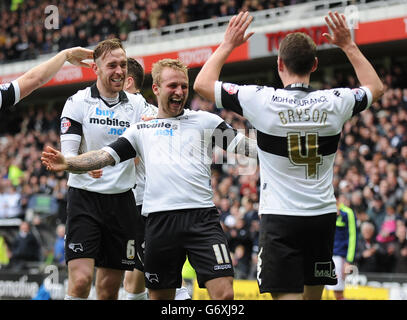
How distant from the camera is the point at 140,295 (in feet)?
24.7

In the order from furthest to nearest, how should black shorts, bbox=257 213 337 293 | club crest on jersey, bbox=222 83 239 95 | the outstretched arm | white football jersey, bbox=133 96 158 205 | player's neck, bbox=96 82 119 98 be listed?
white football jersey, bbox=133 96 158 205, player's neck, bbox=96 82 119 98, the outstretched arm, club crest on jersey, bbox=222 83 239 95, black shorts, bbox=257 213 337 293

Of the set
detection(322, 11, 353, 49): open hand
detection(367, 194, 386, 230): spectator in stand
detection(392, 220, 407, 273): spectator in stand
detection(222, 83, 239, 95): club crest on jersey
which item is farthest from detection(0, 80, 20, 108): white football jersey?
detection(367, 194, 386, 230): spectator in stand

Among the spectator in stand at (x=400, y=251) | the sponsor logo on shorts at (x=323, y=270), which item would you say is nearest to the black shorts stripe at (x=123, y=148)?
the sponsor logo on shorts at (x=323, y=270)

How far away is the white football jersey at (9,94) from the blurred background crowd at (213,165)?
8.45 metres

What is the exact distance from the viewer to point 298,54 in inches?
200

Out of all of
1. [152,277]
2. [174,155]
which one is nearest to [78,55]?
[174,155]

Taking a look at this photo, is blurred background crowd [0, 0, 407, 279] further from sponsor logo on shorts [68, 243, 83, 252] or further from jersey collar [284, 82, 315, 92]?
jersey collar [284, 82, 315, 92]

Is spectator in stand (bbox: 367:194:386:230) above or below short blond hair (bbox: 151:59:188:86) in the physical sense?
below

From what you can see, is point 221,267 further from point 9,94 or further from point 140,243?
point 9,94

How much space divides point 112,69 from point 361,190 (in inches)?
351

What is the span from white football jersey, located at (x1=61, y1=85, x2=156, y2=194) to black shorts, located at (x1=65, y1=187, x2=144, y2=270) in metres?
0.09

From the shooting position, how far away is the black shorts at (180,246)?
576 cm

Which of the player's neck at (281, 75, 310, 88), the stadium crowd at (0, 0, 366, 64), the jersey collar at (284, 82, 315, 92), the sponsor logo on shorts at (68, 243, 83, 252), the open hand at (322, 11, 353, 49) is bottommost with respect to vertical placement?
the sponsor logo on shorts at (68, 243, 83, 252)

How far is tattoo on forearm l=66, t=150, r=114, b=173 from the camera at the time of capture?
5.74m
